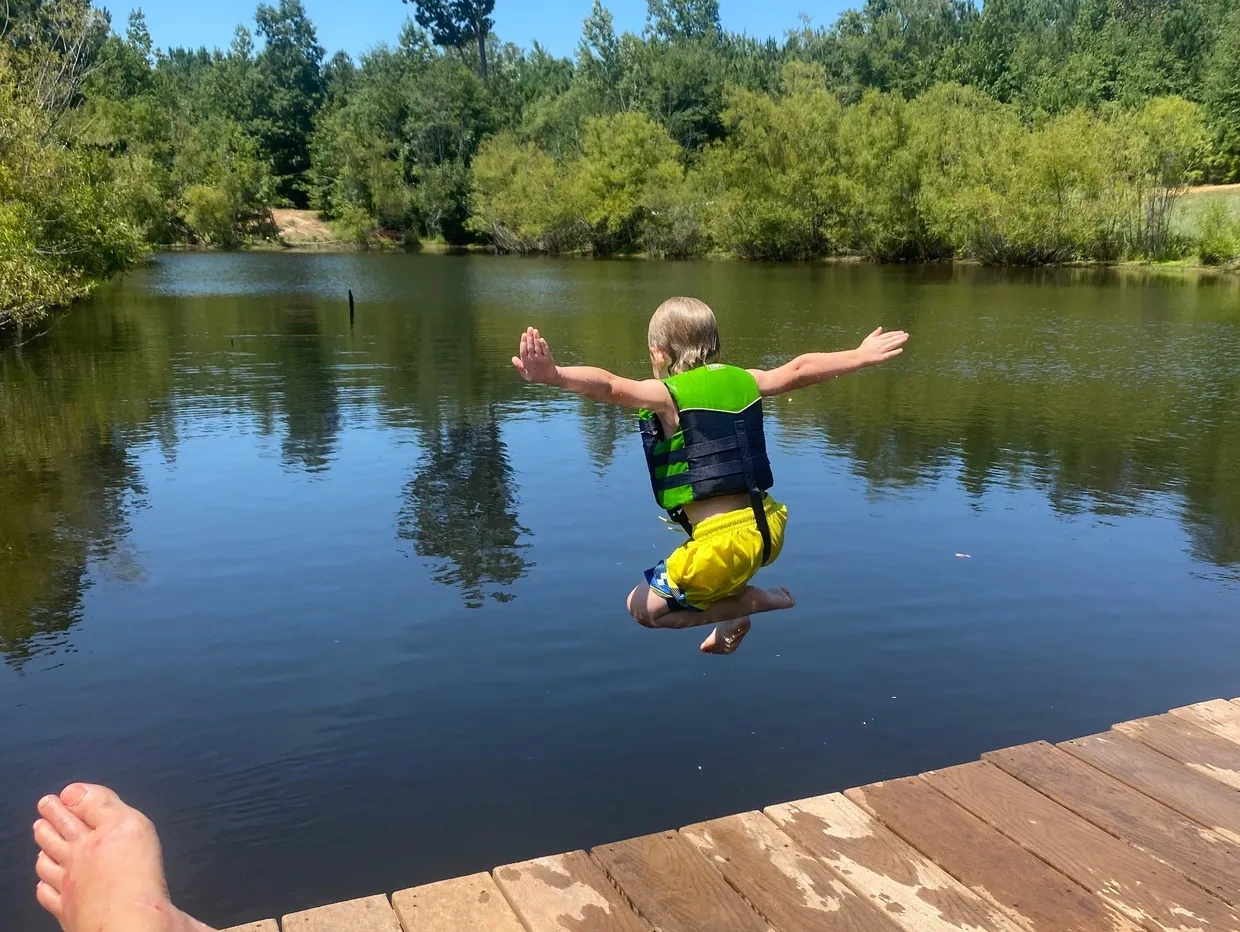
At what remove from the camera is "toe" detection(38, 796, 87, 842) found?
3.73 m

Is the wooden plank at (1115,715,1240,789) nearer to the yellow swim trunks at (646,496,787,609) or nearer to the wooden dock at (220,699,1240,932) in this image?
the wooden dock at (220,699,1240,932)

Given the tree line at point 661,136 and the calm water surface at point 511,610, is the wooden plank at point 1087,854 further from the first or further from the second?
the tree line at point 661,136

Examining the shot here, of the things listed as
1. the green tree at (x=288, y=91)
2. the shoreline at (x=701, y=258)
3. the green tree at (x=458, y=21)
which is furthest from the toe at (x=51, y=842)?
the green tree at (x=458, y=21)

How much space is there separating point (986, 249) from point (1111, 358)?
3454cm

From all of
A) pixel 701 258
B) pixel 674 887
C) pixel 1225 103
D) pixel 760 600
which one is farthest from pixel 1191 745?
pixel 1225 103

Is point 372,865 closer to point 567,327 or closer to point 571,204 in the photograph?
point 567,327

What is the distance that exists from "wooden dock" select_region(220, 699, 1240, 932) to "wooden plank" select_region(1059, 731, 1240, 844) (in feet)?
0.04

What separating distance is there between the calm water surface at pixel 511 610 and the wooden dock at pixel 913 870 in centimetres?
202

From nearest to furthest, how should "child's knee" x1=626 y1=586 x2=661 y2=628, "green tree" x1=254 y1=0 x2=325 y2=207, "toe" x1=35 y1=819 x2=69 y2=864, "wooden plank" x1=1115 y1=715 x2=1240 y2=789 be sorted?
"toe" x1=35 y1=819 x2=69 y2=864 → "wooden plank" x1=1115 y1=715 x2=1240 y2=789 → "child's knee" x1=626 y1=586 x2=661 y2=628 → "green tree" x1=254 y1=0 x2=325 y2=207

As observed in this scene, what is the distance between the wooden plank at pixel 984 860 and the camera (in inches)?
154

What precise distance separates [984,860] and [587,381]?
253cm

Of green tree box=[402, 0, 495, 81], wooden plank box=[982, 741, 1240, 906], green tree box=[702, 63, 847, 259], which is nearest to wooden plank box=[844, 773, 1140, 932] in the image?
wooden plank box=[982, 741, 1240, 906]

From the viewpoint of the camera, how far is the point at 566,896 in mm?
4129

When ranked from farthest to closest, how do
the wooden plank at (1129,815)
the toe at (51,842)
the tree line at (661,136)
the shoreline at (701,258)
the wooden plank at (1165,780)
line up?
1. the shoreline at (701,258)
2. the tree line at (661,136)
3. the wooden plank at (1165,780)
4. the wooden plank at (1129,815)
5. the toe at (51,842)
